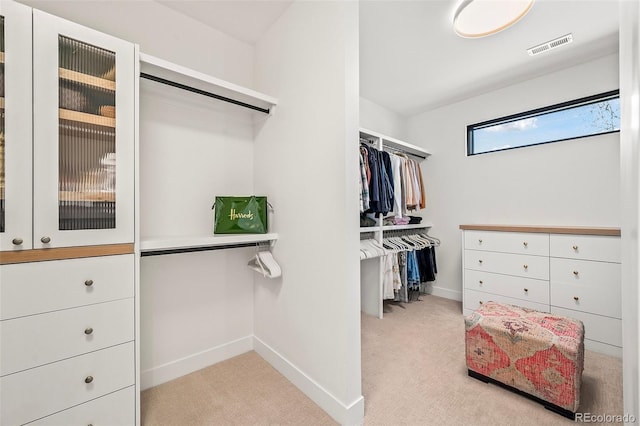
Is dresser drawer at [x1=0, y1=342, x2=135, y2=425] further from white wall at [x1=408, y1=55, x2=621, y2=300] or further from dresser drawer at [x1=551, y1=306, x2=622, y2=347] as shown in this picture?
white wall at [x1=408, y1=55, x2=621, y2=300]

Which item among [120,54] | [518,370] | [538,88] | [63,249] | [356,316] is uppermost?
[538,88]

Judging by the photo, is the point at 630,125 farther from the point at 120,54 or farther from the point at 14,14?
the point at 14,14

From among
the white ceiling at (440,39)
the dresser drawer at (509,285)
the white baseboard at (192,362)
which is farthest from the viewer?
the dresser drawer at (509,285)

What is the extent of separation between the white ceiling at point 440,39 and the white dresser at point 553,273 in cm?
164

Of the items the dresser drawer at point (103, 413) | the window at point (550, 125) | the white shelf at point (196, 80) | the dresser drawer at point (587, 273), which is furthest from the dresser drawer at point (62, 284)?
the window at point (550, 125)

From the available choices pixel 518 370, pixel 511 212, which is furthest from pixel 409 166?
pixel 518 370

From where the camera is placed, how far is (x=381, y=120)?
145 inches

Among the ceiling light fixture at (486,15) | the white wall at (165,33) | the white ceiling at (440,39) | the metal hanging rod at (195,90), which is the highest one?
the white ceiling at (440,39)

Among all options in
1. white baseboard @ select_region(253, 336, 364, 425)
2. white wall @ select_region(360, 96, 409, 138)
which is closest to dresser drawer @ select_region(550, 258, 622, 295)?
white baseboard @ select_region(253, 336, 364, 425)

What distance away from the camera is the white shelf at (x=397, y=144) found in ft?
8.99

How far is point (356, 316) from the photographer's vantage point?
147 cm

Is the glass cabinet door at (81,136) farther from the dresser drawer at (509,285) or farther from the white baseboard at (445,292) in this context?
the white baseboard at (445,292)

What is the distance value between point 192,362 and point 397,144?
301 cm

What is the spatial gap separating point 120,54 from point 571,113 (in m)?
3.86
